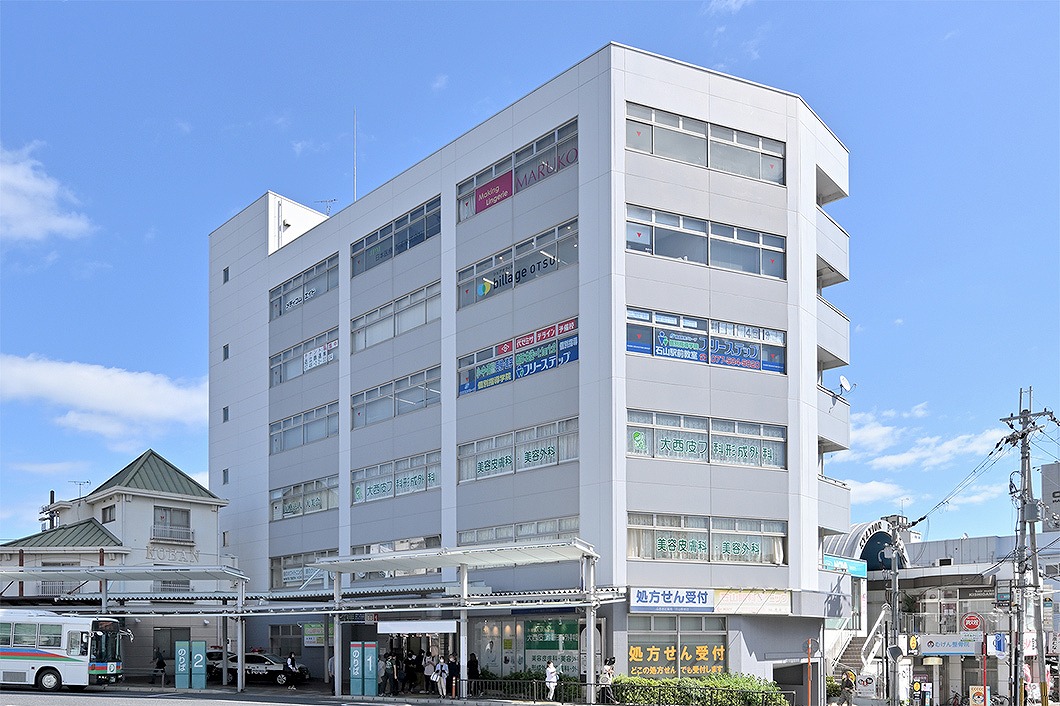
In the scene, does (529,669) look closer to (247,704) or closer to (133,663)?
(247,704)

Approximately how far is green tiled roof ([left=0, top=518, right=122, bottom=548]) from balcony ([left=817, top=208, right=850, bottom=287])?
36258 mm

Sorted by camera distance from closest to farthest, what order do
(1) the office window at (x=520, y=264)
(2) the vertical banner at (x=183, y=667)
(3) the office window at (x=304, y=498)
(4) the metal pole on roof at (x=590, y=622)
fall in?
(4) the metal pole on roof at (x=590, y=622) → (1) the office window at (x=520, y=264) → (2) the vertical banner at (x=183, y=667) → (3) the office window at (x=304, y=498)

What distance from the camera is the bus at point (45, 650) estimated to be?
42.4 meters

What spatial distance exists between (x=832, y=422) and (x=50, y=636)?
2998cm

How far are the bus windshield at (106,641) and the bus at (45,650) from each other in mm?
166

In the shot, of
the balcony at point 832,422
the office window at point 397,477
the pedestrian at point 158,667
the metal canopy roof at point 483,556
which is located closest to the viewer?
the metal canopy roof at point 483,556

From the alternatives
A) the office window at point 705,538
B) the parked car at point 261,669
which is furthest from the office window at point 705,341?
the parked car at point 261,669

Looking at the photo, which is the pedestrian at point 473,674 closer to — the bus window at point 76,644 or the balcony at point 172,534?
the bus window at point 76,644

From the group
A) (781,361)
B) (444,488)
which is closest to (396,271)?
(444,488)

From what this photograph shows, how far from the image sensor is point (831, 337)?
146ft

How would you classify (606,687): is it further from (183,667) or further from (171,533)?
(171,533)

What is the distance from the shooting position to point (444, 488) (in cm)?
4528

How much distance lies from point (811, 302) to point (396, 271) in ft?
58.2

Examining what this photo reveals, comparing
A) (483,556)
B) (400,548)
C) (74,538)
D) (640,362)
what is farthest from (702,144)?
(74,538)
